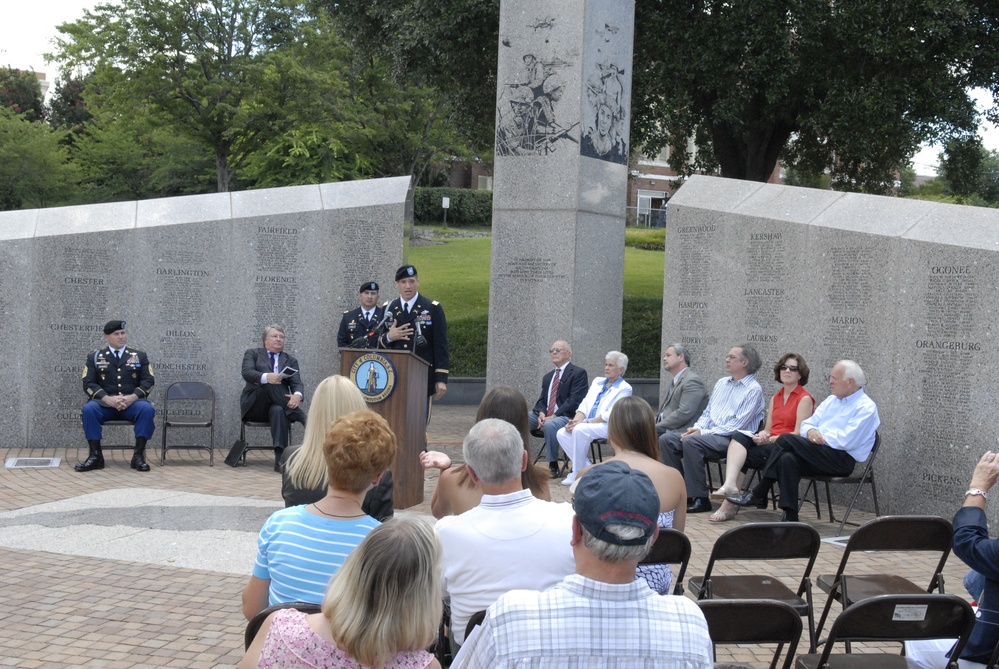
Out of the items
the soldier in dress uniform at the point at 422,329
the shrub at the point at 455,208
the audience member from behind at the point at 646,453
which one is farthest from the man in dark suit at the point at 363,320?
the shrub at the point at 455,208

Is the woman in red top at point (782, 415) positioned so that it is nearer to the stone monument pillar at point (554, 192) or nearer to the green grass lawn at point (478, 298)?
the stone monument pillar at point (554, 192)

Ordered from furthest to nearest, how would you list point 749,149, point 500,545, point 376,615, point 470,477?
point 749,149, point 470,477, point 500,545, point 376,615

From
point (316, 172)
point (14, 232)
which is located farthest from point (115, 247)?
point (316, 172)

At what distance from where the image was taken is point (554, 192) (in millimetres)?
11461

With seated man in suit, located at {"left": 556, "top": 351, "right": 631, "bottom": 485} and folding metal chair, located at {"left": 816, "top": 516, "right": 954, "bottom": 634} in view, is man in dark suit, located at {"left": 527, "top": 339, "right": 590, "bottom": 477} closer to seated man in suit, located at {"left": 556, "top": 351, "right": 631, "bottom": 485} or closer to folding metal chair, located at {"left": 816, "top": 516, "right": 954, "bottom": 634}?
seated man in suit, located at {"left": 556, "top": 351, "right": 631, "bottom": 485}

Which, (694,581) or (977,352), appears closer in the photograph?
(694,581)

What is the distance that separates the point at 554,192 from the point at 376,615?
361 inches

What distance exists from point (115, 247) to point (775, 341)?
726cm

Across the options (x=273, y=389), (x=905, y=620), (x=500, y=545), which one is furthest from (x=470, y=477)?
(x=273, y=389)

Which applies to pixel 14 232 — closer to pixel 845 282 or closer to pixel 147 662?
pixel 147 662

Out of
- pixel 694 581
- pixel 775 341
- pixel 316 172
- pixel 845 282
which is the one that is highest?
pixel 316 172

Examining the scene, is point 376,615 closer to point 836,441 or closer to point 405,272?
point 836,441

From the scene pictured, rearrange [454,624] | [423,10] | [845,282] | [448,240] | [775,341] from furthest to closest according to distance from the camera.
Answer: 1. [448,240]
2. [423,10]
3. [775,341]
4. [845,282]
5. [454,624]

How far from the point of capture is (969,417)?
820cm
